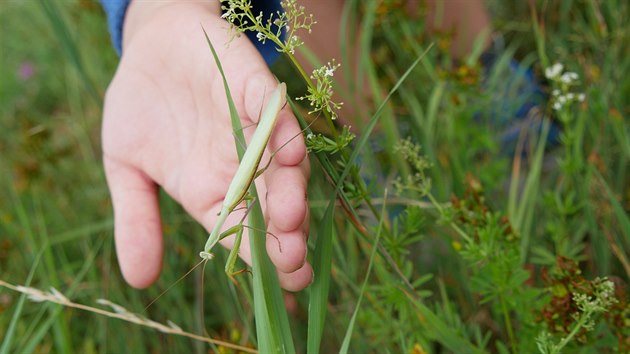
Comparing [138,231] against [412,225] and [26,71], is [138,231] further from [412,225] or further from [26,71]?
[26,71]

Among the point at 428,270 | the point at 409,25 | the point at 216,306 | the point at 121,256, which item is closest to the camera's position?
the point at 121,256

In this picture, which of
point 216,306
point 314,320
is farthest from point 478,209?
point 216,306

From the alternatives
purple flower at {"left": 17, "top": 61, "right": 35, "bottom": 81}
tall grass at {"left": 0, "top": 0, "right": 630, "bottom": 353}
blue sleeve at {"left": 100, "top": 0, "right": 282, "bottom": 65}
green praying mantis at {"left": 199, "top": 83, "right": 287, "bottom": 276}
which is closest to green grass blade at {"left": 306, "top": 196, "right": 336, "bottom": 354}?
tall grass at {"left": 0, "top": 0, "right": 630, "bottom": 353}

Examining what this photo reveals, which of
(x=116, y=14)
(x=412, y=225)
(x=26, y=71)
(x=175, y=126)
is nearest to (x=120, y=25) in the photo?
(x=116, y=14)

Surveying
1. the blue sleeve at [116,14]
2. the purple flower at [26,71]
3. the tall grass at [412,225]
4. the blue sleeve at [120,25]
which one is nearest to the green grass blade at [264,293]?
the tall grass at [412,225]

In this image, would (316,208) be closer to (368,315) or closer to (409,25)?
(368,315)

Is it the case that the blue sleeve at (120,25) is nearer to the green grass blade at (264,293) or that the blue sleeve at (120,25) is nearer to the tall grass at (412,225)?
the tall grass at (412,225)
